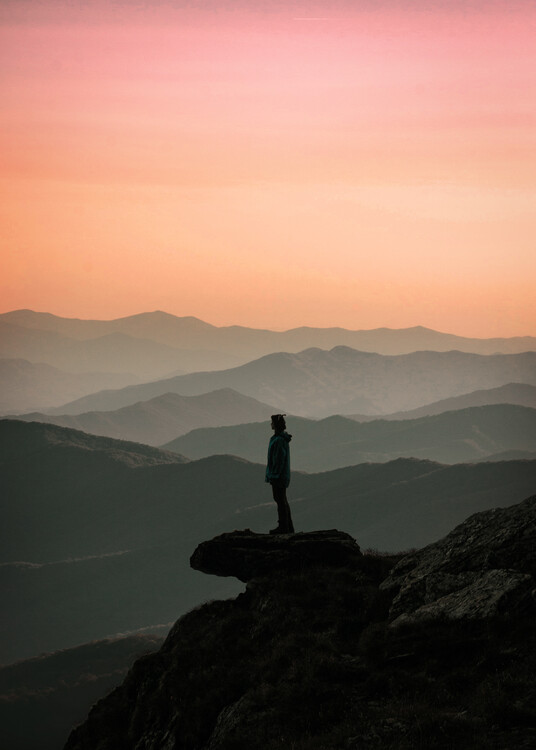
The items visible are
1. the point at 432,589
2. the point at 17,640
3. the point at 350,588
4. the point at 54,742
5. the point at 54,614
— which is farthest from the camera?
the point at 54,614

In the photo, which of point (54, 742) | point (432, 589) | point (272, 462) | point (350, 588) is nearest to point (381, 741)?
point (432, 589)

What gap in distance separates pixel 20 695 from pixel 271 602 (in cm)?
11852

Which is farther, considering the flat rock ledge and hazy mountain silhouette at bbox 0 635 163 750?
hazy mountain silhouette at bbox 0 635 163 750

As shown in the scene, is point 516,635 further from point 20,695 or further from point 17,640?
point 17,640

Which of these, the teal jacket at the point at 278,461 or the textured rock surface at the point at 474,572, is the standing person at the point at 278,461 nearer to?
the teal jacket at the point at 278,461

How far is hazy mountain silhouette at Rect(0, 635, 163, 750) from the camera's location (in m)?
111

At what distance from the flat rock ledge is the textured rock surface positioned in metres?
2.04

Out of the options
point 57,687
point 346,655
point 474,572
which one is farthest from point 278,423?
point 57,687

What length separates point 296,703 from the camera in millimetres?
15375

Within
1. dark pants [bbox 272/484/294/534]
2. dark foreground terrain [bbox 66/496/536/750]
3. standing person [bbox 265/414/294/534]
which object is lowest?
dark foreground terrain [bbox 66/496/536/750]

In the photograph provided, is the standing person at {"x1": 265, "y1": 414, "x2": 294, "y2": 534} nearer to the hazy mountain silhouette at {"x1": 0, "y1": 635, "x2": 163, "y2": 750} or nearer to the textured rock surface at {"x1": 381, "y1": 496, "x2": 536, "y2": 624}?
the textured rock surface at {"x1": 381, "y1": 496, "x2": 536, "y2": 624}

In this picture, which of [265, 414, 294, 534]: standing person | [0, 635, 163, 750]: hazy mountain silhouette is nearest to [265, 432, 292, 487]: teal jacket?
[265, 414, 294, 534]: standing person

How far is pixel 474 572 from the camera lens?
1764cm

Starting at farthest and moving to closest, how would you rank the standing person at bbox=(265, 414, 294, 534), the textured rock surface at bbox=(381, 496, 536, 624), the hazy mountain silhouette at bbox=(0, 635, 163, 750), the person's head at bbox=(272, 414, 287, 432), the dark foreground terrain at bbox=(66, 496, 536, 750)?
the hazy mountain silhouette at bbox=(0, 635, 163, 750), the standing person at bbox=(265, 414, 294, 534), the person's head at bbox=(272, 414, 287, 432), the textured rock surface at bbox=(381, 496, 536, 624), the dark foreground terrain at bbox=(66, 496, 536, 750)
